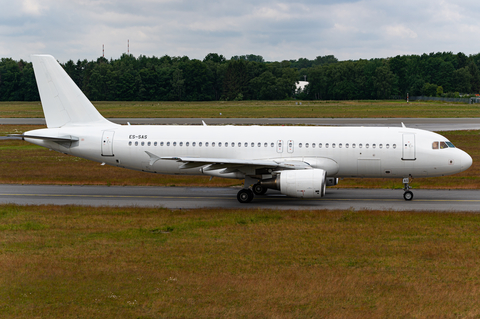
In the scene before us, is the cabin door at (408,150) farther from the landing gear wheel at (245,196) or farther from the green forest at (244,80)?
the green forest at (244,80)

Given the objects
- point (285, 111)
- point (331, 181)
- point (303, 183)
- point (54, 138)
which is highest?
point (285, 111)

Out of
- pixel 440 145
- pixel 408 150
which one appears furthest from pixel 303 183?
pixel 440 145

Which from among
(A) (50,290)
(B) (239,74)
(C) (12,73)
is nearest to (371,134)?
(A) (50,290)

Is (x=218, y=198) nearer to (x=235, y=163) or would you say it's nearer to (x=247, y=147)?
(x=247, y=147)

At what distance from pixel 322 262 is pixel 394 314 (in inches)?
162

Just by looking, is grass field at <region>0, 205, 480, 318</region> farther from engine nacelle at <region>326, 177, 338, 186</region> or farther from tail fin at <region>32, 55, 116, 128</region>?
tail fin at <region>32, 55, 116, 128</region>

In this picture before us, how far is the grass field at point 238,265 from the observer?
11938 mm

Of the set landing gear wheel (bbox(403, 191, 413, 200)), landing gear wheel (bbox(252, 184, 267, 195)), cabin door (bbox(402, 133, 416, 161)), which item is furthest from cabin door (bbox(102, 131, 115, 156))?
landing gear wheel (bbox(403, 191, 413, 200))

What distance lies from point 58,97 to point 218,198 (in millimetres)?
10838

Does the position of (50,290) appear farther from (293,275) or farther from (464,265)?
(464,265)

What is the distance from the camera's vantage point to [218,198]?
Answer: 27828mm

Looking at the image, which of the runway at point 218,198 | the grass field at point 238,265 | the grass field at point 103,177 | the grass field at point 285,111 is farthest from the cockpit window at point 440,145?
the grass field at point 285,111

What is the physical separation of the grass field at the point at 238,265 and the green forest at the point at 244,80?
146m

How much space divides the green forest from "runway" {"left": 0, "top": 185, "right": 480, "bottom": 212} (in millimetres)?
135596
